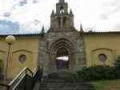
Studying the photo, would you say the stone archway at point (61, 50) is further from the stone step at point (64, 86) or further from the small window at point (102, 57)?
the stone step at point (64, 86)

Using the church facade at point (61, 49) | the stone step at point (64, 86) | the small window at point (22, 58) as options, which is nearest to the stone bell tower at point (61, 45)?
the church facade at point (61, 49)

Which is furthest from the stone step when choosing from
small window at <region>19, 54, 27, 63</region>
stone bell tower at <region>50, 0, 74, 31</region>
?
stone bell tower at <region>50, 0, 74, 31</region>

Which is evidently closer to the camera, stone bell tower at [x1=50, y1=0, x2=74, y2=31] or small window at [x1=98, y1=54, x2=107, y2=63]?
small window at [x1=98, y1=54, x2=107, y2=63]

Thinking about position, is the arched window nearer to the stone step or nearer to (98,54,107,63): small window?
(98,54,107,63): small window

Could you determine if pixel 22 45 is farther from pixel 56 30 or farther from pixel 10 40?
pixel 10 40

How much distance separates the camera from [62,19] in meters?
26.9

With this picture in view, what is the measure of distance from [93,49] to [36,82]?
37.2 ft

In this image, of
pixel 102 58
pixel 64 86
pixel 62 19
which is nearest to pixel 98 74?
pixel 102 58

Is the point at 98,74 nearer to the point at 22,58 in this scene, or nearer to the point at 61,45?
the point at 61,45

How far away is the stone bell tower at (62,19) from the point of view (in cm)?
2652

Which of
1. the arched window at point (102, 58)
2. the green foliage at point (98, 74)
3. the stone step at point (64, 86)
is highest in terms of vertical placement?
the arched window at point (102, 58)

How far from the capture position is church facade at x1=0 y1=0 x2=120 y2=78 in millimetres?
24938

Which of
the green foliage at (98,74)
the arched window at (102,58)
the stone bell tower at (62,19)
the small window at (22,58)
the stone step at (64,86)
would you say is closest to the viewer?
the stone step at (64,86)

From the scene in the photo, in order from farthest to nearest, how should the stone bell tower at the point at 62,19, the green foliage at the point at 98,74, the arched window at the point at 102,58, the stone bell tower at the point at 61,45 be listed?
the stone bell tower at the point at 62,19 < the stone bell tower at the point at 61,45 < the arched window at the point at 102,58 < the green foliage at the point at 98,74
